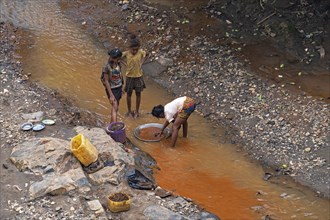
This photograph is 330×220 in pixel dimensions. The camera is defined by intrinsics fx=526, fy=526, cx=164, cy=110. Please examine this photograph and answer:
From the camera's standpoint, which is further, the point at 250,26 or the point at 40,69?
the point at 250,26

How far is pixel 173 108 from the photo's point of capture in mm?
7398

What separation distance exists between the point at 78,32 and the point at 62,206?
20.1ft

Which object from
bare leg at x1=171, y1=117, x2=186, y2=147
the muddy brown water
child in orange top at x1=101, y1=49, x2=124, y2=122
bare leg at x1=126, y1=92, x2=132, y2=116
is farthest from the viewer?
bare leg at x1=126, y1=92, x2=132, y2=116

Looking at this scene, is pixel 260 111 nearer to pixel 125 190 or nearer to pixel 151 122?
pixel 151 122

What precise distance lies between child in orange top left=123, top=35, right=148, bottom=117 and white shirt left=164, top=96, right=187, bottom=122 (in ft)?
2.83

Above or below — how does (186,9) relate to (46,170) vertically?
above

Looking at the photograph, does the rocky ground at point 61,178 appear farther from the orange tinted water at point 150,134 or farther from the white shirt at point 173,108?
the white shirt at point 173,108

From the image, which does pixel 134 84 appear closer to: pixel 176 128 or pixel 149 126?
pixel 149 126

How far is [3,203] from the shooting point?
5.71 m

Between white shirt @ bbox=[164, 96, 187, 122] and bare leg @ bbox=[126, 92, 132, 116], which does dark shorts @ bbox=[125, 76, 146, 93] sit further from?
white shirt @ bbox=[164, 96, 187, 122]

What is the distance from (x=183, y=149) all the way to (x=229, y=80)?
204 cm

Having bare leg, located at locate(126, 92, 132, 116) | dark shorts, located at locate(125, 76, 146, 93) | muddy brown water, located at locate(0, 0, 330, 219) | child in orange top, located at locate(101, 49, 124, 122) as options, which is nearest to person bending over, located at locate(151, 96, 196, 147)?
muddy brown water, located at locate(0, 0, 330, 219)

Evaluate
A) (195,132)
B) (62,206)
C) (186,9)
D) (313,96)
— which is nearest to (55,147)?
(62,206)

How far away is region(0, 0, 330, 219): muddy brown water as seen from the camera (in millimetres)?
6777
